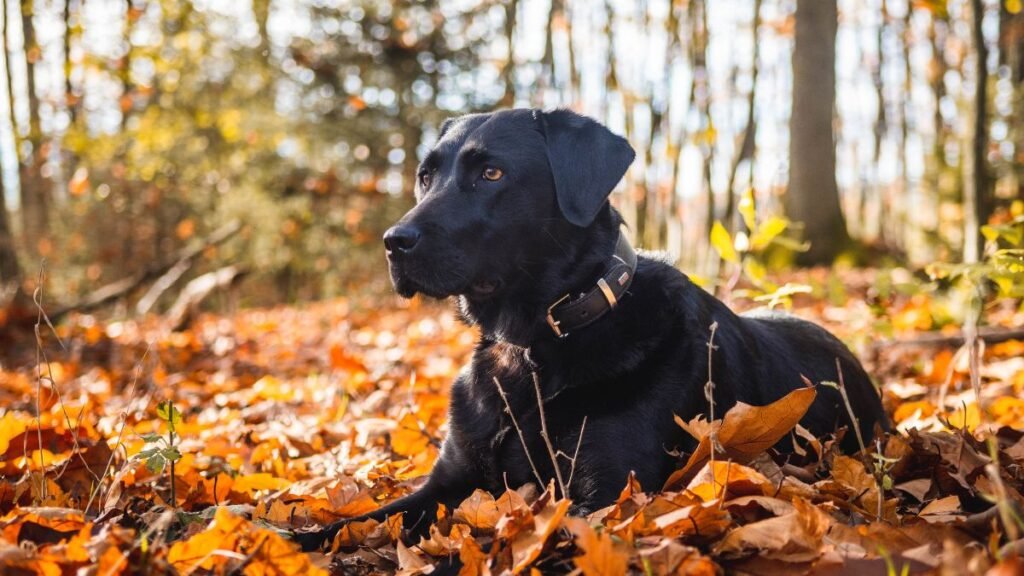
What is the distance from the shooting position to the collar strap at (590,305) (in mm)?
2668

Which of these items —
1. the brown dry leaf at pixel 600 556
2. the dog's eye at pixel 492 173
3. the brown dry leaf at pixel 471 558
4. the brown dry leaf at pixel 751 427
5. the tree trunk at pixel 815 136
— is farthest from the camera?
the tree trunk at pixel 815 136

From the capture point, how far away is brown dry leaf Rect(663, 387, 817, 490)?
6.91ft

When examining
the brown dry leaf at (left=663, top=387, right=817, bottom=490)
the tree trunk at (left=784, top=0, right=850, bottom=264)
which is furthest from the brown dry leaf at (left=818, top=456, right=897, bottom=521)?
the tree trunk at (left=784, top=0, right=850, bottom=264)

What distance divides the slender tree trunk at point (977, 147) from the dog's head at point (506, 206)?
12.6 feet

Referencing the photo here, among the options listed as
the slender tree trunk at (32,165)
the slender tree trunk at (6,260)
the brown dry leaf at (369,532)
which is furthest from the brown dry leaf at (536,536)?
the slender tree trunk at (32,165)

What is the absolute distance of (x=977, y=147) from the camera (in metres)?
5.71

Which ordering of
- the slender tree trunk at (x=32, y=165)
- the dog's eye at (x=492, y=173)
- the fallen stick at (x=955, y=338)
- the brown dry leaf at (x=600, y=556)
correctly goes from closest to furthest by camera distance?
the brown dry leaf at (x=600, y=556) < the dog's eye at (x=492, y=173) < the fallen stick at (x=955, y=338) < the slender tree trunk at (x=32, y=165)

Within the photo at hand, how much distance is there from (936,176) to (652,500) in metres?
15.2

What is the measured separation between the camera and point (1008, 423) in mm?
3133

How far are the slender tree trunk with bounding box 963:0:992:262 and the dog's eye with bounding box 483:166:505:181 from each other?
403cm

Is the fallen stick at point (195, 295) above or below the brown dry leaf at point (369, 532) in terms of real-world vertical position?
below

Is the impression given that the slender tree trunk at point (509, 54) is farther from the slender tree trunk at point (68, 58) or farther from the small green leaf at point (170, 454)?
the small green leaf at point (170, 454)

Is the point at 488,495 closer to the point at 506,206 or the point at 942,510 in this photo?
the point at 506,206

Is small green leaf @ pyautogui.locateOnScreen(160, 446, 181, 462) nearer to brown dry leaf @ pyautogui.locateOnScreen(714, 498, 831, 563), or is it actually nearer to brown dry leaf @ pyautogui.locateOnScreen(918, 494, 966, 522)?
brown dry leaf @ pyautogui.locateOnScreen(714, 498, 831, 563)
